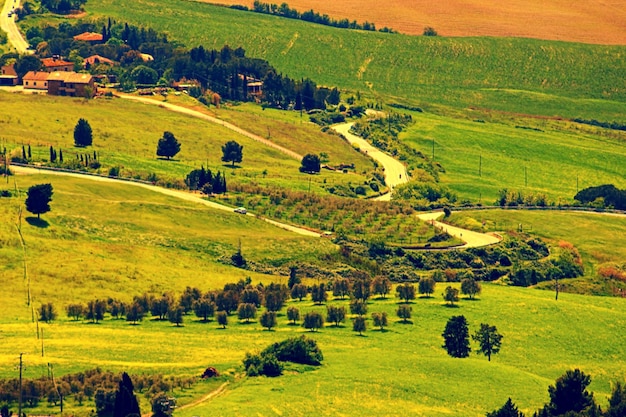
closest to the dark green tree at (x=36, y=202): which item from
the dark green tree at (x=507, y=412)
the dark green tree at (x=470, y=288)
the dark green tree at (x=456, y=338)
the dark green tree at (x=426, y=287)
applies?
the dark green tree at (x=426, y=287)

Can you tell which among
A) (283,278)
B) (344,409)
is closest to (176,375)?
(344,409)

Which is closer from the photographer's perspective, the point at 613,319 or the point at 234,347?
the point at 234,347

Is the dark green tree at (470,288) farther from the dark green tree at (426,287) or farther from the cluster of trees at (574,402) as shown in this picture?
the cluster of trees at (574,402)

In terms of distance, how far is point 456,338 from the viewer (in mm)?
161125

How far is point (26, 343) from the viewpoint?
485ft

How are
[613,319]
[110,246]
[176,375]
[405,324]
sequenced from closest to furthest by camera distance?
[176,375] → [405,324] → [613,319] → [110,246]

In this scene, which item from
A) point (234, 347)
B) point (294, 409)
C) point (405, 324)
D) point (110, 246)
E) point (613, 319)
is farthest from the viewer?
point (110, 246)

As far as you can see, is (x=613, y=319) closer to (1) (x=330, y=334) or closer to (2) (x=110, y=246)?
(1) (x=330, y=334)

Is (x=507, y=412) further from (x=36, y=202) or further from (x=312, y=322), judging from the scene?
(x=36, y=202)

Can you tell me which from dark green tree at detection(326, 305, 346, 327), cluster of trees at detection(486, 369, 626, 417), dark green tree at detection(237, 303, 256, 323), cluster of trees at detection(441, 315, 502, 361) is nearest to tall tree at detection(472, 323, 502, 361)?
cluster of trees at detection(441, 315, 502, 361)

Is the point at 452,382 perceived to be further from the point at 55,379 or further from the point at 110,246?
the point at 110,246

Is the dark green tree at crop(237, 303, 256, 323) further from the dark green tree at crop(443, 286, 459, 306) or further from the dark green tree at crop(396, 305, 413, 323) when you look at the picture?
the dark green tree at crop(443, 286, 459, 306)

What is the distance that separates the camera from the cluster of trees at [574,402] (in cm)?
13350

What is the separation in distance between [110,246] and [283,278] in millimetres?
21595
